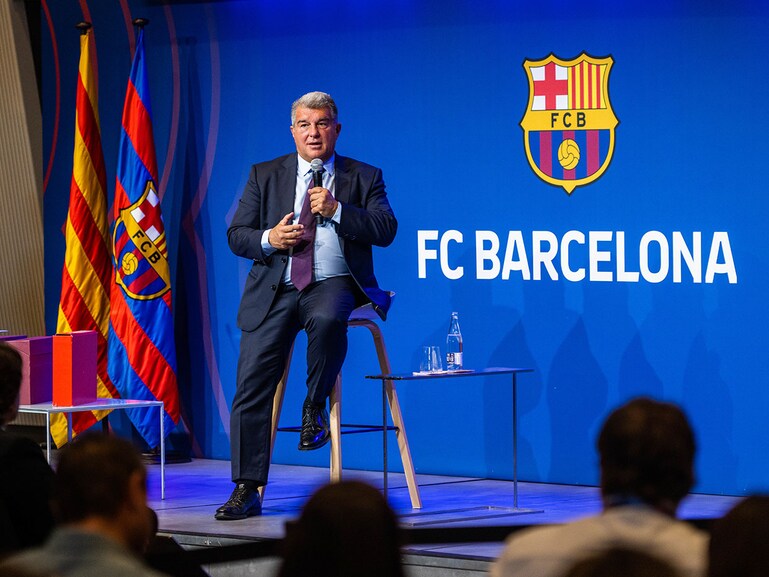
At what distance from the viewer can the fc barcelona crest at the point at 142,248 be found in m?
7.33

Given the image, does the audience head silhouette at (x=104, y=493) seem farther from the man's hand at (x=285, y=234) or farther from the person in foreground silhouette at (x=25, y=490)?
the man's hand at (x=285, y=234)

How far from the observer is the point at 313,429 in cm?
559

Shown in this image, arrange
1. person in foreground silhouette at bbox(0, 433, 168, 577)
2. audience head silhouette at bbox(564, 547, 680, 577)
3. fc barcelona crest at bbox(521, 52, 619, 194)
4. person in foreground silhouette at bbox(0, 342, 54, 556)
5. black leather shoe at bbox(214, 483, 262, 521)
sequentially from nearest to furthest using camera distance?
audience head silhouette at bbox(564, 547, 680, 577), person in foreground silhouette at bbox(0, 433, 168, 577), person in foreground silhouette at bbox(0, 342, 54, 556), black leather shoe at bbox(214, 483, 262, 521), fc barcelona crest at bbox(521, 52, 619, 194)

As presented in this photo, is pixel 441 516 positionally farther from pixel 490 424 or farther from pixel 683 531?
pixel 683 531

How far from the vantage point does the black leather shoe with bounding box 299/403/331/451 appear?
220 inches

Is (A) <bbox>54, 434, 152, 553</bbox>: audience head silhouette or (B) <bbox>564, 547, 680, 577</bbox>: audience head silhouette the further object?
(A) <bbox>54, 434, 152, 553</bbox>: audience head silhouette

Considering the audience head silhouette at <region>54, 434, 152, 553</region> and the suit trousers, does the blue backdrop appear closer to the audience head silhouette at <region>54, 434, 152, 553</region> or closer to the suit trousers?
the suit trousers

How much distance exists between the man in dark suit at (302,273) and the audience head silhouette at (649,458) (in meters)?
3.25

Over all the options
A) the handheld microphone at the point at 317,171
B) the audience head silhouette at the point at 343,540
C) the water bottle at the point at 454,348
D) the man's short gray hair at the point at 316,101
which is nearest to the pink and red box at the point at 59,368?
the handheld microphone at the point at 317,171

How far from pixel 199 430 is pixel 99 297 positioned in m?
0.86

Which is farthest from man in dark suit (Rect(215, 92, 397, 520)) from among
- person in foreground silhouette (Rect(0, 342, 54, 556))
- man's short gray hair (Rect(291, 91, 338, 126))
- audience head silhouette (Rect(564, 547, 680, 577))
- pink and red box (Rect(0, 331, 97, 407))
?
audience head silhouette (Rect(564, 547, 680, 577))

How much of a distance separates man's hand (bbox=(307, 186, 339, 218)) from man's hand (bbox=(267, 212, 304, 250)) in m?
0.09

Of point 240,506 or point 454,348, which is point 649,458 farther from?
point 454,348

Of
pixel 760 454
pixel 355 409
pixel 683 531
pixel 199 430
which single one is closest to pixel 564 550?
pixel 683 531
